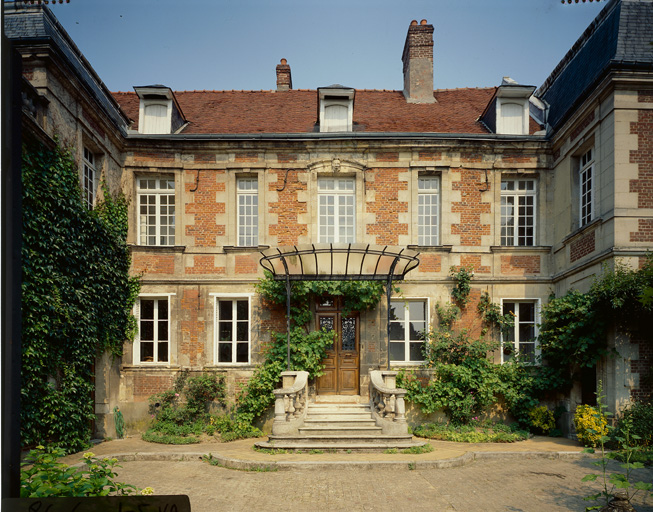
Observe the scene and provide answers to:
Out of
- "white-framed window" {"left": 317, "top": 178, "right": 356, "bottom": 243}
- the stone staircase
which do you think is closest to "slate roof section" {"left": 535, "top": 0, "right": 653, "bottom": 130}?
"white-framed window" {"left": 317, "top": 178, "right": 356, "bottom": 243}

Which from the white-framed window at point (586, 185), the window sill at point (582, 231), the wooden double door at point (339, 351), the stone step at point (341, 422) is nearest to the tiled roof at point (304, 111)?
the white-framed window at point (586, 185)

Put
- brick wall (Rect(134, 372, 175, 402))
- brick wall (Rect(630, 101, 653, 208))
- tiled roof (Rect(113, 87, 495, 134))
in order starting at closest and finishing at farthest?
brick wall (Rect(630, 101, 653, 208))
brick wall (Rect(134, 372, 175, 402))
tiled roof (Rect(113, 87, 495, 134))

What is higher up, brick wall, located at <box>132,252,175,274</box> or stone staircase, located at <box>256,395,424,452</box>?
brick wall, located at <box>132,252,175,274</box>

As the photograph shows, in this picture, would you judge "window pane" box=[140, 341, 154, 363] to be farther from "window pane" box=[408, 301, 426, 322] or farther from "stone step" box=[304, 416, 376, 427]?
"window pane" box=[408, 301, 426, 322]

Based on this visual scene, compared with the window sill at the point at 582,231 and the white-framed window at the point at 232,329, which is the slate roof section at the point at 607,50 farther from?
the white-framed window at the point at 232,329

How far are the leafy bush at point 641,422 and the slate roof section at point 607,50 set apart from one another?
5965 mm

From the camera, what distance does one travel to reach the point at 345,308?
1212 cm

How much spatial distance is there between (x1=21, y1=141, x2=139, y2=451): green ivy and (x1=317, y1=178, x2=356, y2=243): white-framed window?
4.79 m

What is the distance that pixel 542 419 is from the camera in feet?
36.9

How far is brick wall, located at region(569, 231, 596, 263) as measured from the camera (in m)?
10.3

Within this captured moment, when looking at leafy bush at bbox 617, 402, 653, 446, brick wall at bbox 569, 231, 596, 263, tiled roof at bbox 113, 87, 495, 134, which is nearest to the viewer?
leafy bush at bbox 617, 402, 653, 446

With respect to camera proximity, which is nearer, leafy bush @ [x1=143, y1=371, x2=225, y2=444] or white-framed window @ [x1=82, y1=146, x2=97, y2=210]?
white-framed window @ [x1=82, y1=146, x2=97, y2=210]

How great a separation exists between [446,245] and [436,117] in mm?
3565

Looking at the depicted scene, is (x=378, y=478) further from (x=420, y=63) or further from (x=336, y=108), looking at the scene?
(x=420, y=63)
